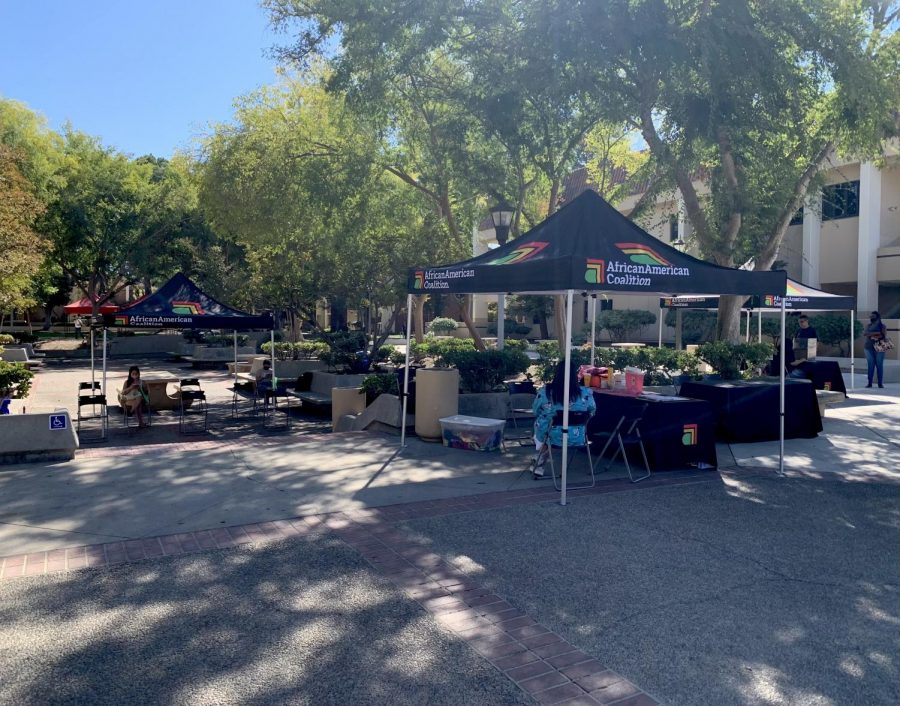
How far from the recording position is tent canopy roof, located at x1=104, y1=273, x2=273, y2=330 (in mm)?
12825

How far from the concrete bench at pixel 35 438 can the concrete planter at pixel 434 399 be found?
4.54 m

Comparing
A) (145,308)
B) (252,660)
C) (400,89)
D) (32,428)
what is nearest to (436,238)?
(400,89)

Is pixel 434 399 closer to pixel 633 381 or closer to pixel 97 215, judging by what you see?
pixel 633 381

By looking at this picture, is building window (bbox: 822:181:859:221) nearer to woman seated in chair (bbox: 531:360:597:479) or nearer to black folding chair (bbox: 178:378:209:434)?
black folding chair (bbox: 178:378:209:434)

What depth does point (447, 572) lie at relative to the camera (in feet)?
18.9

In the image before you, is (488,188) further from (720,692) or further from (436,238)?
(720,692)

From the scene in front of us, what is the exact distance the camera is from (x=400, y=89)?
1595 centimetres

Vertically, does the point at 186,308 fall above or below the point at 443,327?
above

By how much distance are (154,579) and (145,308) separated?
879 cm

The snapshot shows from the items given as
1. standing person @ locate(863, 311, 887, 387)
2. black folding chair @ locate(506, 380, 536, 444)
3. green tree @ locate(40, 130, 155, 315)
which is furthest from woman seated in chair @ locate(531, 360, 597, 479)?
green tree @ locate(40, 130, 155, 315)

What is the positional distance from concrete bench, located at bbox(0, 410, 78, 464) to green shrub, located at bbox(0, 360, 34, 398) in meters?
1.76

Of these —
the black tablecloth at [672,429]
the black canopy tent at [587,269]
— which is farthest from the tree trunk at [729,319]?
the black tablecloth at [672,429]

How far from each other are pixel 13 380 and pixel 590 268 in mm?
8410

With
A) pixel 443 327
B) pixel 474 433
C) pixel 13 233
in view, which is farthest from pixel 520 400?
pixel 443 327
